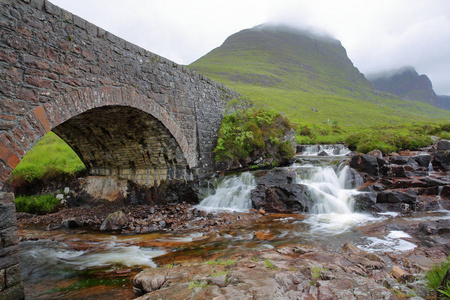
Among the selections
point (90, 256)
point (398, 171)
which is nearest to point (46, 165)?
point (90, 256)

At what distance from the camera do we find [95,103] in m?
6.69

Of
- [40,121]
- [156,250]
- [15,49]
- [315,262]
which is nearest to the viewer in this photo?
[315,262]

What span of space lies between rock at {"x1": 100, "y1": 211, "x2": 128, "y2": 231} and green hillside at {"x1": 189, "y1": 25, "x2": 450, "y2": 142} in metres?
25.1

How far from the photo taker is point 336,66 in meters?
127

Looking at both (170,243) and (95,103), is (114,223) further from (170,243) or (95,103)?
(95,103)

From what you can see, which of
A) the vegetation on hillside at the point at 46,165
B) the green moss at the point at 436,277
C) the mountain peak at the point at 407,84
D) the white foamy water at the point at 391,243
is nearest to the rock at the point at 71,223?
the vegetation on hillside at the point at 46,165

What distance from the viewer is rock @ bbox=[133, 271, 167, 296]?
3.67 m

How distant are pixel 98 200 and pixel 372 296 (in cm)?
1144

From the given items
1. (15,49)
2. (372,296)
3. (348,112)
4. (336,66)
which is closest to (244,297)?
(372,296)

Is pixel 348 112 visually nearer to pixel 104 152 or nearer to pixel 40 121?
pixel 104 152

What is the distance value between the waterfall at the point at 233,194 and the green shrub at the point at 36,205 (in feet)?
19.9

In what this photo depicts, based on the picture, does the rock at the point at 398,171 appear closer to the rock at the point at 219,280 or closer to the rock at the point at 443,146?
the rock at the point at 443,146

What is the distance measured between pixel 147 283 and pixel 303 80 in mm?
89065

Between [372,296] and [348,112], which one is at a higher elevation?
[348,112]
